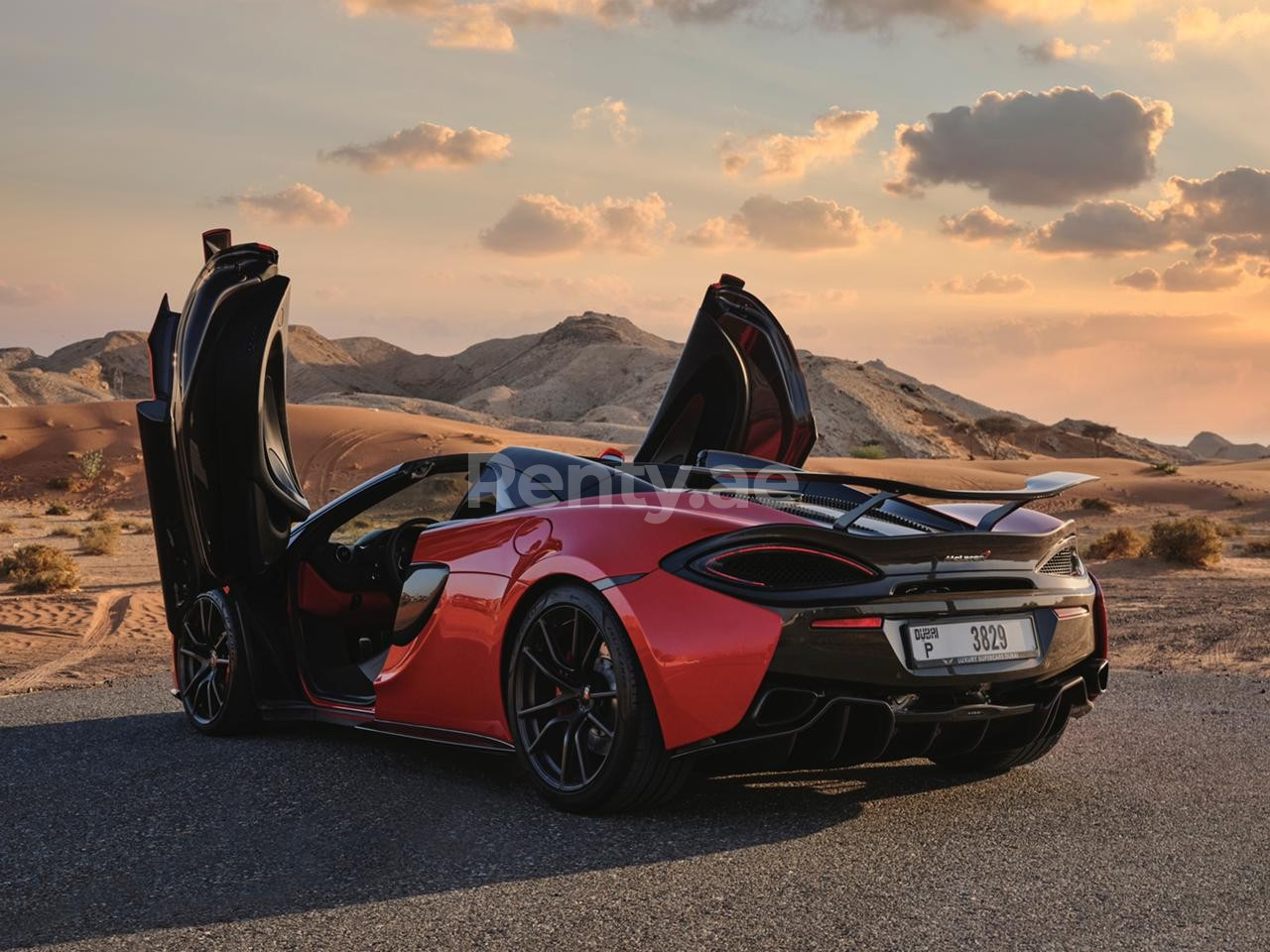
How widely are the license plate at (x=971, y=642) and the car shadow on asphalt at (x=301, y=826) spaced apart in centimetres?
72

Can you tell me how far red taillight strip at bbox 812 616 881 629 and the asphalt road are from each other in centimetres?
73

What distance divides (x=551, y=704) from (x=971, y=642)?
58.5 inches

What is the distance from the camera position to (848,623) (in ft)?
14.5

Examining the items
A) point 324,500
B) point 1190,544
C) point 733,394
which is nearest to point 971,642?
point 733,394

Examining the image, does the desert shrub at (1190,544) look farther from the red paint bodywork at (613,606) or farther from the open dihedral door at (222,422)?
the red paint bodywork at (613,606)

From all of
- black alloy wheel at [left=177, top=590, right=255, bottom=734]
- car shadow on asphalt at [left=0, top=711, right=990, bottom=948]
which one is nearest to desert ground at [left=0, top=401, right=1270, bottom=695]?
black alloy wheel at [left=177, top=590, right=255, bottom=734]

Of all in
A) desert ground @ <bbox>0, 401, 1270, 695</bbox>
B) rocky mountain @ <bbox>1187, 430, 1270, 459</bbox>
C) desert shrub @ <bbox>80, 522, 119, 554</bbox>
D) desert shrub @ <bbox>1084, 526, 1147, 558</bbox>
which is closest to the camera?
desert ground @ <bbox>0, 401, 1270, 695</bbox>

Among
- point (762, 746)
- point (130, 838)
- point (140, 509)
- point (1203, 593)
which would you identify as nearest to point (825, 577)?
point (762, 746)

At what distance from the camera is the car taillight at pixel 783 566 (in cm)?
447

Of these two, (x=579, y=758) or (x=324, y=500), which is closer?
(x=579, y=758)

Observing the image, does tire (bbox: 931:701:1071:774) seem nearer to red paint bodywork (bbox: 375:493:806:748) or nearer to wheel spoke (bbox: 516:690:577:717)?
red paint bodywork (bbox: 375:493:806:748)

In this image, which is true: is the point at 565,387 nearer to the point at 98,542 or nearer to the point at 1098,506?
the point at 1098,506

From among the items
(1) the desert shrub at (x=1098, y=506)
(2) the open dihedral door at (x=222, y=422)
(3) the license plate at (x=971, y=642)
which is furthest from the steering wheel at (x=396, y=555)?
(1) the desert shrub at (x=1098, y=506)

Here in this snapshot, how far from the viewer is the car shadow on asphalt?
3.97 m
